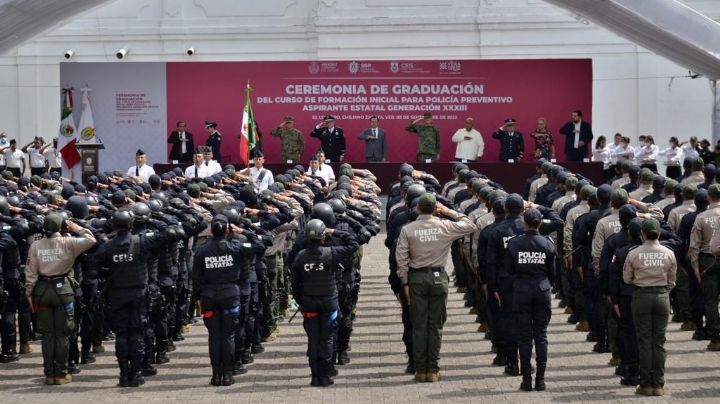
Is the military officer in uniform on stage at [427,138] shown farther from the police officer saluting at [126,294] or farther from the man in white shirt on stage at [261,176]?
the police officer saluting at [126,294]

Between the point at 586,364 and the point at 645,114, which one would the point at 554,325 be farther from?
the point at 645,114

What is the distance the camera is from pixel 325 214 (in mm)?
14875

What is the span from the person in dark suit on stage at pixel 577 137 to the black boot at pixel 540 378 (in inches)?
763

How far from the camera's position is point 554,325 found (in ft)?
59.7

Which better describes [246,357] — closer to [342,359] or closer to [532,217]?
[342,359]

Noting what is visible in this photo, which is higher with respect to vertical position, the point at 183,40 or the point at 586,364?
the point at 183,40

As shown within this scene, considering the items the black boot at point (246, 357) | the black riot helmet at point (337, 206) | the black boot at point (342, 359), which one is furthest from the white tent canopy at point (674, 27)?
the black boot at point (246, 357)

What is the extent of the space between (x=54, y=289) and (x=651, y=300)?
6006mm

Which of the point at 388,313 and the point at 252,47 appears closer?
the point at 388,313

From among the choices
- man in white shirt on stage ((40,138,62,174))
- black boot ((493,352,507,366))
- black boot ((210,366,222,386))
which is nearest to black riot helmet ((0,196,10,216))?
black boot ((210,366,222,386))

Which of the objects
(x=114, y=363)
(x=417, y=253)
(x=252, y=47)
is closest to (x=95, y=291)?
(x=114, y=363)

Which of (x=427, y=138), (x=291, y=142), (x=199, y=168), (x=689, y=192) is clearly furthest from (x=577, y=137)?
(x=689, y=192)

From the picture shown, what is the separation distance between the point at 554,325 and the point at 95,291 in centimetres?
598

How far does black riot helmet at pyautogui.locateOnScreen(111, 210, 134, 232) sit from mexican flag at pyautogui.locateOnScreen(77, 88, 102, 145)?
19144 millimetres
